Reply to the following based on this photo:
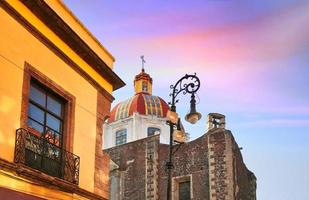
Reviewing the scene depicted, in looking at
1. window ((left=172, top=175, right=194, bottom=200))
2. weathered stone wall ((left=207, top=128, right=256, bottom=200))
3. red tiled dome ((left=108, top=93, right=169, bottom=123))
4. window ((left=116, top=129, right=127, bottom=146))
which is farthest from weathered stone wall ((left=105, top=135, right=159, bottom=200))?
red tiled dome ((left=108, top=93, right=169, bottom=123))

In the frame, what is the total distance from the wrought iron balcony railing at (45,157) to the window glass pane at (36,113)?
17.7 inches

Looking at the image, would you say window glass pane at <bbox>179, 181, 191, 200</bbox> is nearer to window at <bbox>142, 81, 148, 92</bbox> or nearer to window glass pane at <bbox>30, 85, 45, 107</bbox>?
window glass pane at <bbox>30, 85, 45, 107</bbox>

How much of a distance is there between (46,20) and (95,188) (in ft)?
A: 14.1

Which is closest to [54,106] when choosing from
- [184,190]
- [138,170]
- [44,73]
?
[44,73]

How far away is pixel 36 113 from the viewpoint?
11281mm

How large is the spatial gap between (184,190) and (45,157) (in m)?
20.6

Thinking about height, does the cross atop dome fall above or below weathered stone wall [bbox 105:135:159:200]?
above

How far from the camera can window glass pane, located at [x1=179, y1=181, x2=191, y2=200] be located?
3061 cm

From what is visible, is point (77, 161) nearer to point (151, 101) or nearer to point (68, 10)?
point (68, 10)

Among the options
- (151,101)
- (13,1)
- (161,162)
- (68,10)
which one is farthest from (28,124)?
(151,101)

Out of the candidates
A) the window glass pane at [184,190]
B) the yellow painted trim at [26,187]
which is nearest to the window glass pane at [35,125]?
the yellow painted trim at [26,187]

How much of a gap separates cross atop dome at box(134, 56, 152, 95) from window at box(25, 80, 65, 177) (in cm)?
3964

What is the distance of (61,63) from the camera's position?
12297 mm

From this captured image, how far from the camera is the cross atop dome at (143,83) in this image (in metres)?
51.9
